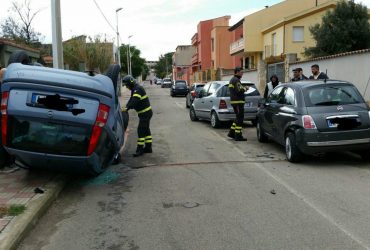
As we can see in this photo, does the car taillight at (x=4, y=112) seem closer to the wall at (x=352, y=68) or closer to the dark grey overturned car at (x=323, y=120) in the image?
the dark grey overturned car at (x=323, y=120)

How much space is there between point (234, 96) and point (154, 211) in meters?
6.47

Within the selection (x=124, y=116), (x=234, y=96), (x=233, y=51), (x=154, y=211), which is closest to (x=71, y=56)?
(x=233, y=51)

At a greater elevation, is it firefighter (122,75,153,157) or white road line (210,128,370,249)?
firefighter (122,75,153,157)

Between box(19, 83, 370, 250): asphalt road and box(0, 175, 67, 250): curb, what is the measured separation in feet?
0.32

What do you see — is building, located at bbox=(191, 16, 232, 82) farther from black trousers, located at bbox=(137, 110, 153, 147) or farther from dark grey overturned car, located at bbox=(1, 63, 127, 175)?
dark grey overturned car, located at bbox=(1, 63, 127, 175)

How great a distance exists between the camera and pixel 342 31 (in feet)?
86.2

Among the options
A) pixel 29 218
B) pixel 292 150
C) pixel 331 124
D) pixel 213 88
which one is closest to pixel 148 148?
pixel 292 150

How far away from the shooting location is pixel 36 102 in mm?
6164

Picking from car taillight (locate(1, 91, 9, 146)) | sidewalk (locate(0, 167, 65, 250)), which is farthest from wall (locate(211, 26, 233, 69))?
car taillight (locate(1, 91, 9, 146))

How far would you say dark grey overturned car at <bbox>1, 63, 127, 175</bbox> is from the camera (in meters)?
6.16

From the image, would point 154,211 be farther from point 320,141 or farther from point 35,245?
point 320,141

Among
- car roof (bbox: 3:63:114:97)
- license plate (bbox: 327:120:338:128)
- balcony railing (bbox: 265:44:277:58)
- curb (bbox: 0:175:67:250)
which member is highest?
balcony railing (bbox: 265:44:277:58)

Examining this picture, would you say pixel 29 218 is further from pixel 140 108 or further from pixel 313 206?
pixel 140 108

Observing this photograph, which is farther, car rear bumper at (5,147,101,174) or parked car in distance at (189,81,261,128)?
parked car in distance at (189,81,261,128)
